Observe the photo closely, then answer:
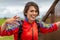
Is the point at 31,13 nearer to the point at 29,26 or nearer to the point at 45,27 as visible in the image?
the point at 29,26

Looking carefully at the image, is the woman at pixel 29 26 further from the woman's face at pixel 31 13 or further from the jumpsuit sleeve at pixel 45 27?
the jumpsuit sleeve at pixel 45 27

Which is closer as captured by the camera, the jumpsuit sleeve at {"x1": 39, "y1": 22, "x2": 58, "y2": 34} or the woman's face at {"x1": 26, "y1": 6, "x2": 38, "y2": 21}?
the woman's face at {"x1": 26, "y1": 6, "x2": 38, "y2": 21}

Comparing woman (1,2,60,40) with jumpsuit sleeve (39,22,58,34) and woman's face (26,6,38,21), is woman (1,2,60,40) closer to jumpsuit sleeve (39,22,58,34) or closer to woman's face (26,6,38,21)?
woman's face (26,6,38,21)

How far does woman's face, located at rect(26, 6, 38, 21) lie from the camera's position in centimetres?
379

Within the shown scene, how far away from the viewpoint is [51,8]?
6066 millimetres

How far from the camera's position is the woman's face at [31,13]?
379 centimetres

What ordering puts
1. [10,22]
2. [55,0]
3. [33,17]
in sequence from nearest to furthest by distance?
1. [10,22]
2. [33,17]
3. [55,0]

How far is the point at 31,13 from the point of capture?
12.5ft

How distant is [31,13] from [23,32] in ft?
0.91

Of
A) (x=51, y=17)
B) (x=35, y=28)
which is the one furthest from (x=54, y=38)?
(x=35, y=28)

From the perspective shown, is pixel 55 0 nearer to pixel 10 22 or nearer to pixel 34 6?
pixel 34 6

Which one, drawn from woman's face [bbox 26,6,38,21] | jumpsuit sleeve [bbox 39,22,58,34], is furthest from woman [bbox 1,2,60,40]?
jumpsuit sleeve [bbox 39,22,58,34]

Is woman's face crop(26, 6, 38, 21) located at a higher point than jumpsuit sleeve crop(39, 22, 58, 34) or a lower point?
higher

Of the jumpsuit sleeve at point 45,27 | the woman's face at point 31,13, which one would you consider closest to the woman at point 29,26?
the woman's face at point 31,13
